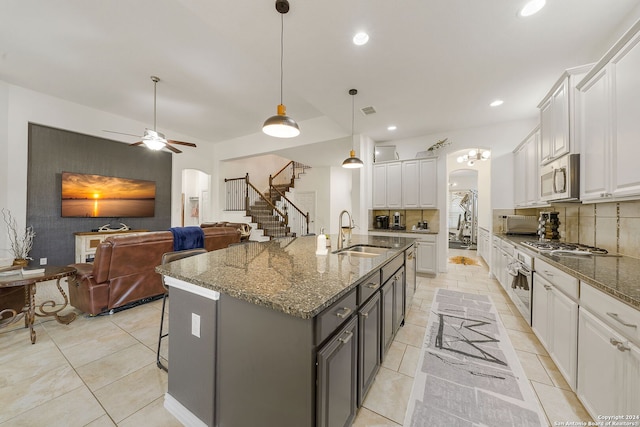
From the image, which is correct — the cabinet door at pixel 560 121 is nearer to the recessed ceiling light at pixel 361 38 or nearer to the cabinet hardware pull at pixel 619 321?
the cabinet hardware pull at pixel 619 321

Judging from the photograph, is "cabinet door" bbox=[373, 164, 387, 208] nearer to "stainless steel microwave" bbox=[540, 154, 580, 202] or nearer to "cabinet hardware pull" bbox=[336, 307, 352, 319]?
"stainless steel microwave" bbox=[540, 154, 580, 202]

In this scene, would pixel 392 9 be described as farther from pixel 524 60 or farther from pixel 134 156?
pixel 134 156

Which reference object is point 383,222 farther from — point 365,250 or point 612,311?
point 612,311

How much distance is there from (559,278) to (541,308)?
1.80ft

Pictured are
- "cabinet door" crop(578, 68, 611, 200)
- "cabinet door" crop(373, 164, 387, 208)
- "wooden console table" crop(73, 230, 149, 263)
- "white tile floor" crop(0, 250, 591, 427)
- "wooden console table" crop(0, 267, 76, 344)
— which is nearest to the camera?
"white tile floor" crop(0, 250, 591, 427)

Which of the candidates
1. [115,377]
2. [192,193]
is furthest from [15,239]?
[192,193]

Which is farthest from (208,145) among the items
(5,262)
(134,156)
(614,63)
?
(614,63)

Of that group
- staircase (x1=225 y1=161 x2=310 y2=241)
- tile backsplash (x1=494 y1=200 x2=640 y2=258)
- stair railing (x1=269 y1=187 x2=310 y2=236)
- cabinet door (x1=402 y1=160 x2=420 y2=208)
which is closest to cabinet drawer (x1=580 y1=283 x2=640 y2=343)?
tile backsplash (x1=494 y1=200 x2=640 y2=258)

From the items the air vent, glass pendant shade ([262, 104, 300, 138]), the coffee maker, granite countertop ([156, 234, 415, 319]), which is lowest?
granite countertop ([156, 234, 415, 319])

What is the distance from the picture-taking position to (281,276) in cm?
140

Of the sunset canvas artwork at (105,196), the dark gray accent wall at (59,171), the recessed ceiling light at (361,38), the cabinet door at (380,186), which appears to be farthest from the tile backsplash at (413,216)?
the dark gray accent wall at (59,171)

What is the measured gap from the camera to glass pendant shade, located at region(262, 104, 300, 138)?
2061mm

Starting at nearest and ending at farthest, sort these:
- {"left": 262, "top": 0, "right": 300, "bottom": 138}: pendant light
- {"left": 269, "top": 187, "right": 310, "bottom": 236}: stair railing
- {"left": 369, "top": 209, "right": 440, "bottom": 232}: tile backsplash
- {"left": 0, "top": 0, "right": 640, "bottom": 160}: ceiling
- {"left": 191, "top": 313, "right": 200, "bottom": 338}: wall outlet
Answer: {"left": 191, "top": 313, "right": 200, "bottom": 338}: wall outlet → {"left": 262, "top": 0, "right": 300, "bottom": 138}: pendant light → {"left": 0, "top": 0, "right": 640, "bottom": 160}: ceiling → {"left": 369, "top": 209, "right": 440, "bottom": 232}: tile backsplash → {"left": 269, "top": 187, "right": 310, "bottom": 236}: stair railing

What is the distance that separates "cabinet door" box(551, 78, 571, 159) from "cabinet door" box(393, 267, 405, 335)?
2051mm
